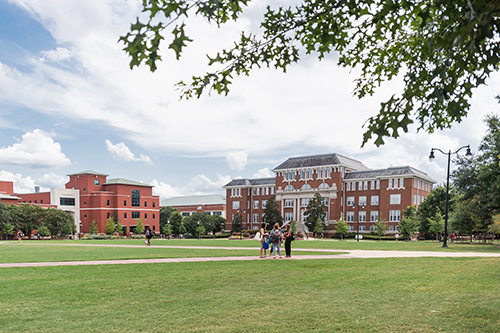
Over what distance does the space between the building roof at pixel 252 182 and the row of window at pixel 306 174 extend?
6.88 meters

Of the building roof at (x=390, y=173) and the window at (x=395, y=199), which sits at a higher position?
the building roof at (x=390, y=173)

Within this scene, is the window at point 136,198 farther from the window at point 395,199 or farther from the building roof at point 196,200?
the window at point 395,199

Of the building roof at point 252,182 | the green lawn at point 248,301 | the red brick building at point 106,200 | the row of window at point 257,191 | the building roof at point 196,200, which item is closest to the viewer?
the green lawn at point 248,301

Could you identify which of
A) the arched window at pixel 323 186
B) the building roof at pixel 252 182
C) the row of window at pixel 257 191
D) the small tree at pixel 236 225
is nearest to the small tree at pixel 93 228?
the small tree at pixel 236 225

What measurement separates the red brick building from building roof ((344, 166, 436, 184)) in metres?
52.5

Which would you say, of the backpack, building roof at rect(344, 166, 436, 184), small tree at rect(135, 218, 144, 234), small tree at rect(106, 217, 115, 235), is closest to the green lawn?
the backpack

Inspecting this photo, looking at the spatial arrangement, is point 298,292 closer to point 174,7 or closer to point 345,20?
point 345,20

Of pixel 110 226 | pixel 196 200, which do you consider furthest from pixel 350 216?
pixel 196 200

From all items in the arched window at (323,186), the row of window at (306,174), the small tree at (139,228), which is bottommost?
the small tree at (139,228)

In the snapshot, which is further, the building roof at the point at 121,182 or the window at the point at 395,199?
the building roof at the point at 121,182

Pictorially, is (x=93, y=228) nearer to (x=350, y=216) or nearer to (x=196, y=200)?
(x=350, y=216)

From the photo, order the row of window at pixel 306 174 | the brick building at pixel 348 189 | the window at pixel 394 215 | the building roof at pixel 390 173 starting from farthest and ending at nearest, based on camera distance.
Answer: the row of window at pixel 306 174 → the brick building at pixel 348 189 → the building roof at pixel 390 173 → the window at pixel 394 215

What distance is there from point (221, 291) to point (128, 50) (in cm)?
716

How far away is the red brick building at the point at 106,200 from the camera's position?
10172cm
